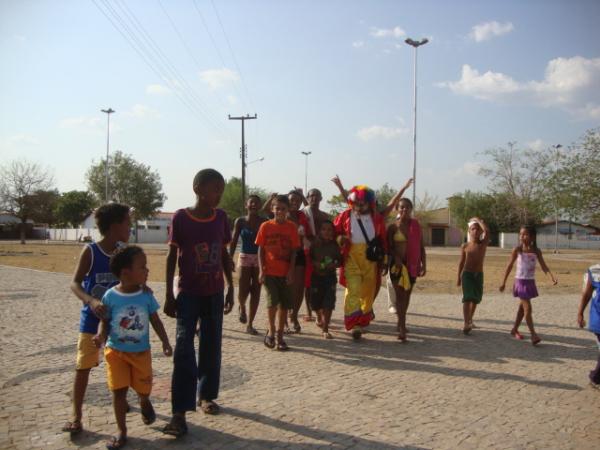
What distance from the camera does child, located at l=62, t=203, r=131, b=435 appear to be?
3.76 meters

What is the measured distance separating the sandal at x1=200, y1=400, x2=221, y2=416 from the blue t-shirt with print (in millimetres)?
812

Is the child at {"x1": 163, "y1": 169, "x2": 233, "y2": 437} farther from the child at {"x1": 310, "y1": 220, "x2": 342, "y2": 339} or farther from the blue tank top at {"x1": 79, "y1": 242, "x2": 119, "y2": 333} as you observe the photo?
the child at {"x1": 310, "y1": 220, "x2": 342, "y2": 339}

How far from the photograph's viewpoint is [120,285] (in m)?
3.79

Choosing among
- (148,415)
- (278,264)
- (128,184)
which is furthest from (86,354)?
(128,184)

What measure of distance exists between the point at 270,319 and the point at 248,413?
2.26 metres

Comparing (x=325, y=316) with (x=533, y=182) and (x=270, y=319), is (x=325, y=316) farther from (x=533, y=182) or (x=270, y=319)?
(x=533, y=182)

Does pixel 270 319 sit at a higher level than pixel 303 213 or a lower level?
lower

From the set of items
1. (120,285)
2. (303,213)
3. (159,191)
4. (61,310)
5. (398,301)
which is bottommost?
(61,310)

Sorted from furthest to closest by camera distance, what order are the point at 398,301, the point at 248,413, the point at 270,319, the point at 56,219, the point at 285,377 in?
the point at 56,219
the point at 398,301
the point at 270,319
the point at 285,377
the point at 248,413

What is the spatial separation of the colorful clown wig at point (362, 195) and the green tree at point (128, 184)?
5476 cm

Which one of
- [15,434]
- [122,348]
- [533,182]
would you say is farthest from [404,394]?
[533,182]

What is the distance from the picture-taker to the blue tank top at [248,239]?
7.67 metres

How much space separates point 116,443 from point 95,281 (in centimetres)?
117

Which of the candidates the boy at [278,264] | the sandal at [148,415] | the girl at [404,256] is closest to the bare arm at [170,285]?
the sandal at [148,415]
